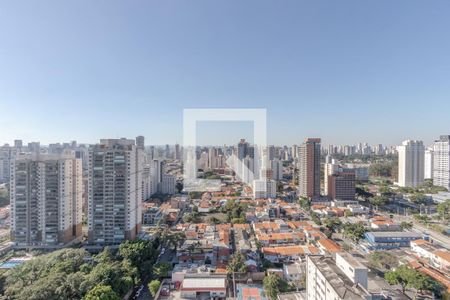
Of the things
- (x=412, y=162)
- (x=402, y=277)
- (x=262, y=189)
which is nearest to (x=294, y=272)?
(x=402, y=277)

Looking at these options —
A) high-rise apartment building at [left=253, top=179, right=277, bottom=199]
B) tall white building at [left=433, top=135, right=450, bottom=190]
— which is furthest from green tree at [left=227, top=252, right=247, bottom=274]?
tall white building at [left=433, top=135, right=450, bottom=190]

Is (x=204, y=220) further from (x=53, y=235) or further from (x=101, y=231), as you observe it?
(x=53, y=235)

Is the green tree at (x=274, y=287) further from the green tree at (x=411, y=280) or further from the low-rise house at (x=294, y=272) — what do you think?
the green tree at (x=411, y=280)

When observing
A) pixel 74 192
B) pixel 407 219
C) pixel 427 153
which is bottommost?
pixel 407 219

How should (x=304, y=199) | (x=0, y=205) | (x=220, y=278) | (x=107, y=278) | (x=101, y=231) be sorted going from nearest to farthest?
(x=107, y=278) < (x=220, y=278) < (x=101, y=231) < (x=0, y=205) < (x=304, y=199)

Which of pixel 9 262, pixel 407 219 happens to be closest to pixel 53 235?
pixel 9 262

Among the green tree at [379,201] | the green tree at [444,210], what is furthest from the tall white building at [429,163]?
the green tree at [379,201]

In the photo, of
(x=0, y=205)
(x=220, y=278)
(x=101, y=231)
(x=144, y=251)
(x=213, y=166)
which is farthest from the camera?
(x=213, y=166)
